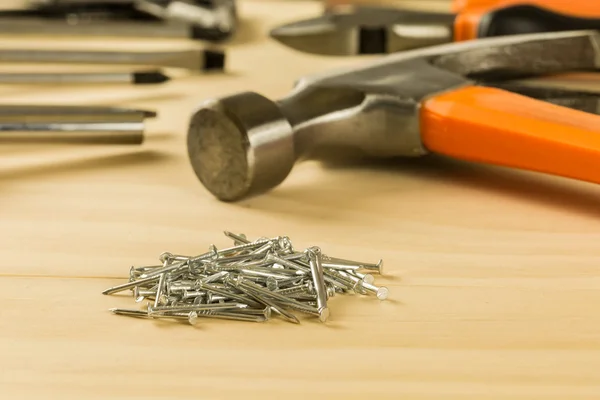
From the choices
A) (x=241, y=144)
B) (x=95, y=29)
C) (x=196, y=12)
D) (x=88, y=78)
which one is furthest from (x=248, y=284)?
(x=196, y=12)

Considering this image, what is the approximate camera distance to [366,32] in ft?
3.82

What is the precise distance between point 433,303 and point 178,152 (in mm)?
428

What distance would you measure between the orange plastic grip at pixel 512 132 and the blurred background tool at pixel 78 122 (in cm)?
32

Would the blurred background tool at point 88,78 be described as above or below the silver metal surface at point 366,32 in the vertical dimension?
below

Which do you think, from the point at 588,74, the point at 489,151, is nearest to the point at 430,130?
the point at 489,151

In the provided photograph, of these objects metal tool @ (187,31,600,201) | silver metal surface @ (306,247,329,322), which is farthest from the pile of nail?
metal tool @ (187,31,600,201)

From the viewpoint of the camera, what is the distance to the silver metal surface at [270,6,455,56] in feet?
3.67

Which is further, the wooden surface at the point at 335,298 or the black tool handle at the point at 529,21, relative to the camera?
the black tool handle at the point at 529,21

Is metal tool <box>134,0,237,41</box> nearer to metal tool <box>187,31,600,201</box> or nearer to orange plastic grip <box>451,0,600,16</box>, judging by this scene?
orange plastic grip <box>451,0,600,16</box>

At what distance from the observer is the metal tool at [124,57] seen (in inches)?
47.9

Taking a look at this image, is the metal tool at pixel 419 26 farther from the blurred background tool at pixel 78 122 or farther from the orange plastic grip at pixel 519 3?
the blurred background tool at pixel 78 122

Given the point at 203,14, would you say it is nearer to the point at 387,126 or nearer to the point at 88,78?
the point at 88,78

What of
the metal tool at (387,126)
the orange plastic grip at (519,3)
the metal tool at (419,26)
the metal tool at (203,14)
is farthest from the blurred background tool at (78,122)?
the metal tool at (203,14)

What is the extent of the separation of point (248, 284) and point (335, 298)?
6 centimetres
